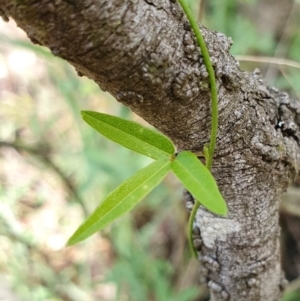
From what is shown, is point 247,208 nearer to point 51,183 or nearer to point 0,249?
point 0,249

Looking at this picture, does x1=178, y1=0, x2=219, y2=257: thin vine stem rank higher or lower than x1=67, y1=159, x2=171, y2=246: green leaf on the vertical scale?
higher

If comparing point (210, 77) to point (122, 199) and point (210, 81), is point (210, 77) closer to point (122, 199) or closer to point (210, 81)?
point (210, 81)

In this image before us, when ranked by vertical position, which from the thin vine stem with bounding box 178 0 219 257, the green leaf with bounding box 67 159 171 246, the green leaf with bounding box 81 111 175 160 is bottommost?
the green leaf with bounding box 67 159 171 246

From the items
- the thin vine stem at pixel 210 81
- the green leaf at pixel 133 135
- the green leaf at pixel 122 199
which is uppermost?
the thin vine stem at pixel 210 81

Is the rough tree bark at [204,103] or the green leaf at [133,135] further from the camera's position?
the green leaf at [133,135]

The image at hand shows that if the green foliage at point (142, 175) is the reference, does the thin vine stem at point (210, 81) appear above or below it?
above

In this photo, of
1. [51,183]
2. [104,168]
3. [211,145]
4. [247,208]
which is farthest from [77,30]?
[51,183]
